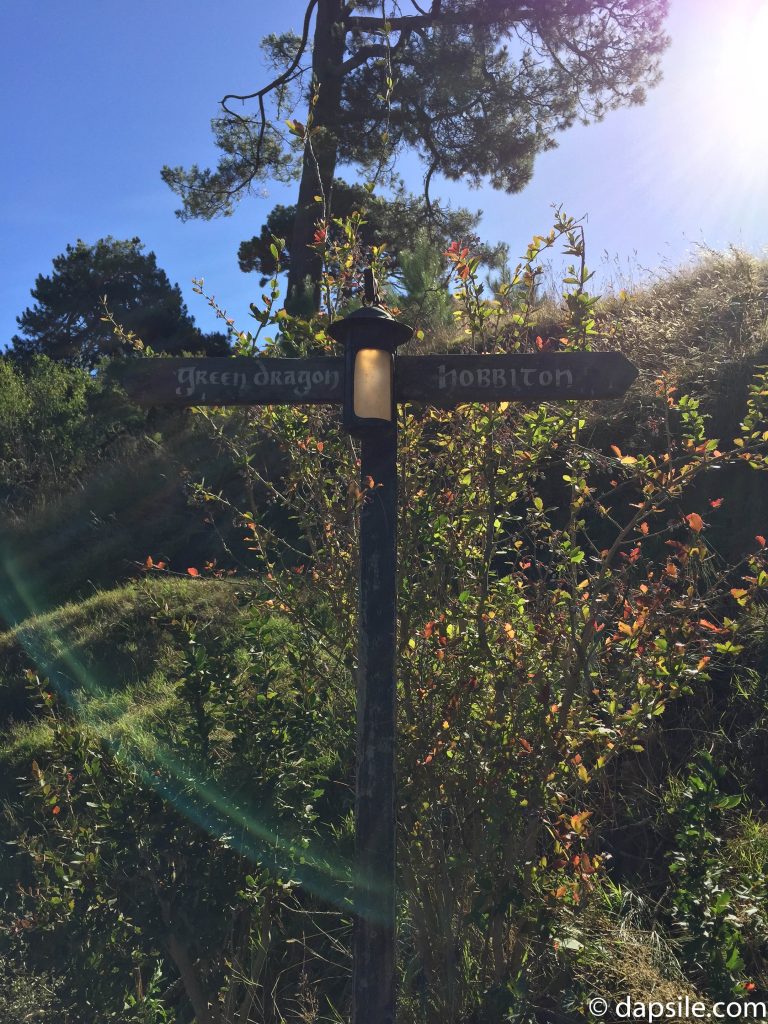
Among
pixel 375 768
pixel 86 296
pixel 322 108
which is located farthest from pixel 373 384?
pixel 86 296

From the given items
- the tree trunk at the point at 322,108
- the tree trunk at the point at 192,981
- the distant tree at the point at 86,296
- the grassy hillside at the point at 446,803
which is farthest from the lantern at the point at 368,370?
the distant tree at the point at 86,296

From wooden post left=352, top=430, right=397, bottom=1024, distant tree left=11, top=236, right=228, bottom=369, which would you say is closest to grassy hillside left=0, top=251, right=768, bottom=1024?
wooden post left=352, top=430, right=397, bottom=1024

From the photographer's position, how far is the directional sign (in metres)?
2.29

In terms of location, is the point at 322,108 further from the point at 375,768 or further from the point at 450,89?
the point at 375,768

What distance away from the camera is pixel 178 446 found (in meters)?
9.79

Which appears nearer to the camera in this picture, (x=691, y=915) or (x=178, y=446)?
(x=691, y=915)

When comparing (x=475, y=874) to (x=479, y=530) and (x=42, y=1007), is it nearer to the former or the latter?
(x=479, y=530)

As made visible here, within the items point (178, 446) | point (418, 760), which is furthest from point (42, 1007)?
point (178, 446)

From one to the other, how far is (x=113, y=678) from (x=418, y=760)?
3548 mm

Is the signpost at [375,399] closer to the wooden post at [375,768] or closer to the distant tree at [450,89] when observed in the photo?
the wooden post at [375,768]

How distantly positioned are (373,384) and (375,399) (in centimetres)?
4

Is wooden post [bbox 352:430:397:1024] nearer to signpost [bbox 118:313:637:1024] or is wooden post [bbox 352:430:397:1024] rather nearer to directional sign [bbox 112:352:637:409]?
signpost [bbox 118:313:637:1024]

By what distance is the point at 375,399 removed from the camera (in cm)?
219

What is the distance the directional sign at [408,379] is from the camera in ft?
7.50
